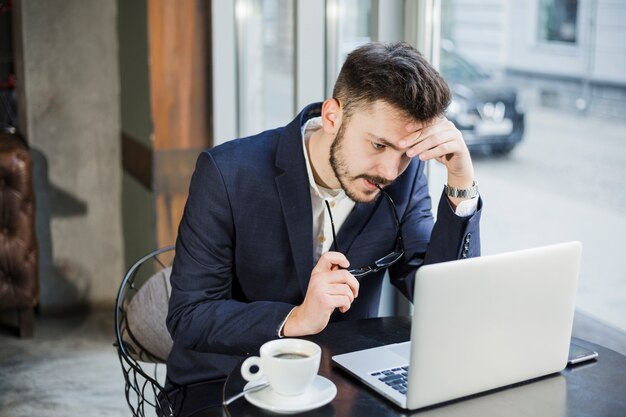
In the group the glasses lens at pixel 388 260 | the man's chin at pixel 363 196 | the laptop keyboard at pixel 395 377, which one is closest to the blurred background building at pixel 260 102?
the glasses lens at pixel 388 260

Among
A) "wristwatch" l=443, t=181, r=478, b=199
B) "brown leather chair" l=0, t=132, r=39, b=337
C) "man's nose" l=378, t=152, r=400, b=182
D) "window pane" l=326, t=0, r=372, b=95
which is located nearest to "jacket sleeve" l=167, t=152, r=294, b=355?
"man's nose" l=378, t=152, r=400, b=182

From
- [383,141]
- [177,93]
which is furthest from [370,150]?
[177,93]

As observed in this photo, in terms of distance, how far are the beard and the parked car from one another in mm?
546

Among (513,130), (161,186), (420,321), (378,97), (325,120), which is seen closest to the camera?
(420,321)

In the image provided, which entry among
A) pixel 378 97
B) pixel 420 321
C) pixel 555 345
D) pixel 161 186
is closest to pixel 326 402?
pixel 420 321

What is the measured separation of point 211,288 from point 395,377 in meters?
0.50

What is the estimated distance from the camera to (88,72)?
13.7 ft

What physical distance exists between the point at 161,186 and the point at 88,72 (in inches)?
31.5

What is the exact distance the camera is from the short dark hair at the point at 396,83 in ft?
5.65

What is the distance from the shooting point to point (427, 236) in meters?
2.05

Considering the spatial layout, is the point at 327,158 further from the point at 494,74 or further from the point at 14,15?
the point at 14,15

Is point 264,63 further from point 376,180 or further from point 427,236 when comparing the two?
point 376,180

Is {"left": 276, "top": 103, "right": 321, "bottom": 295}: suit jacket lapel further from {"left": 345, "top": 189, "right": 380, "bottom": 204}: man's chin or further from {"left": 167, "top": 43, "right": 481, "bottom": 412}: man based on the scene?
{"left": 345, "top": 189, "right": 380, "bottom": 204}: man's chin

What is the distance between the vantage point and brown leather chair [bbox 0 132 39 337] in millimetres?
3852
